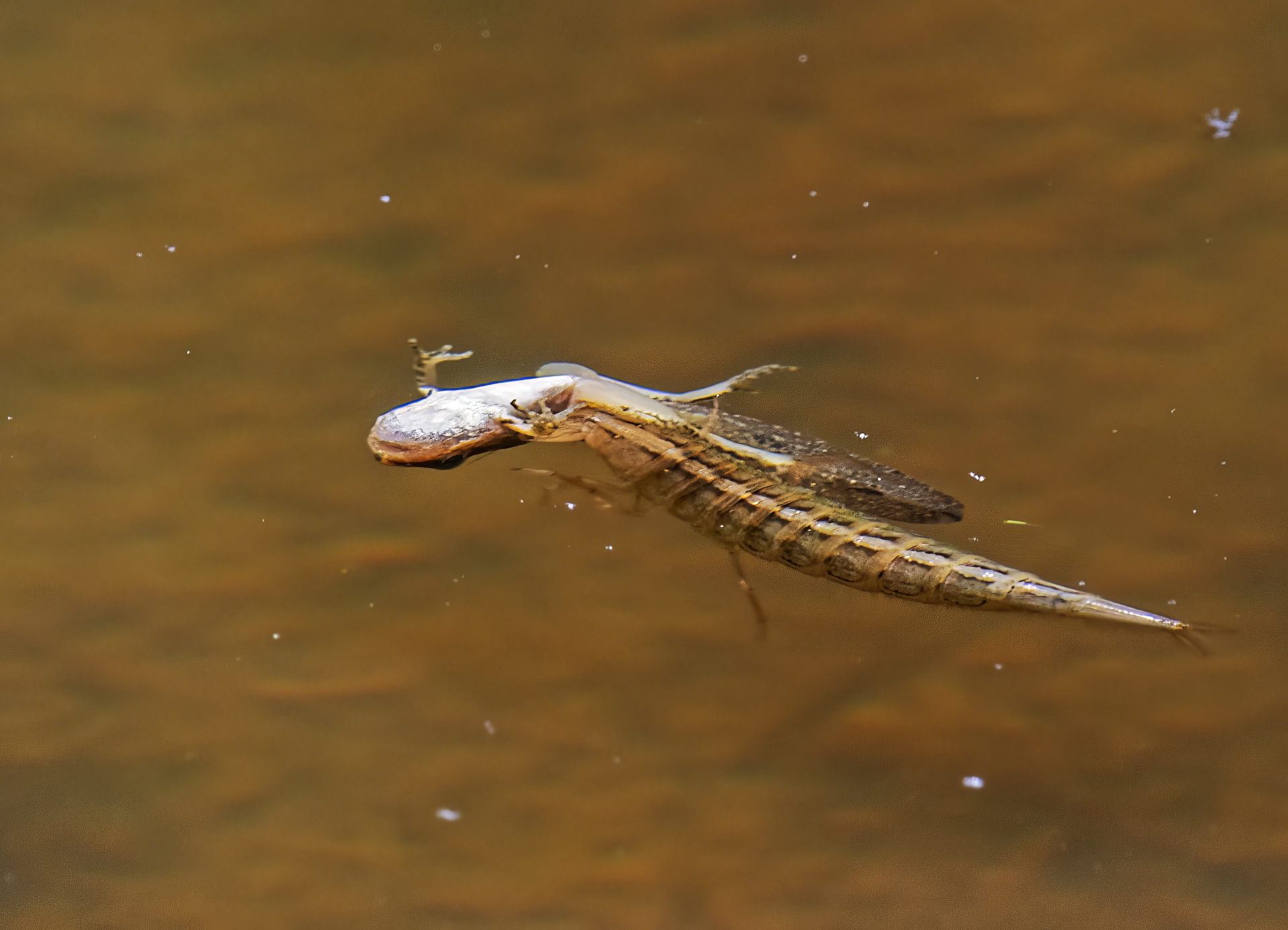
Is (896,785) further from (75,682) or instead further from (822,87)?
(75,682)

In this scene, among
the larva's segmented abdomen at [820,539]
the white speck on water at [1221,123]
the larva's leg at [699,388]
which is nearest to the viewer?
the larva's segmented abdomen at [820,539]

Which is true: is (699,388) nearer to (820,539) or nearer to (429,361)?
(820,539)

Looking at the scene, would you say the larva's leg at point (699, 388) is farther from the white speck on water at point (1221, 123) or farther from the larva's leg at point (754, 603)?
the white speck on water at point (1221, 123)

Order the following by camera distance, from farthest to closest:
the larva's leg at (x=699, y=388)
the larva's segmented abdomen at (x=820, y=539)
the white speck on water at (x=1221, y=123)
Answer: the larva's leg at (x=699, y=388), the white speck on water at (x=1221, y=123), the larva's segmented abdomen at (x=820, y=539)

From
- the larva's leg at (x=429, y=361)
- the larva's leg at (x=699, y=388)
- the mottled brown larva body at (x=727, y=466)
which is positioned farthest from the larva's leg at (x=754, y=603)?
the larva's leg at (x=429, y=361)

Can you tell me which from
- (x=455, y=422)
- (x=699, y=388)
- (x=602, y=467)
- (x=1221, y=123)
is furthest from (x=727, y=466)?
(x=1221, y=123)

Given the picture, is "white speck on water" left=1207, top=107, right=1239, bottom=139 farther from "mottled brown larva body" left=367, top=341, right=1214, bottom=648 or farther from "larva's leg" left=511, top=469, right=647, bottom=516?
"larva's leg" left=511, top=469, right=647, bottom=516

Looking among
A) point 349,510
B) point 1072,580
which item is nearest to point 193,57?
point 349,510
